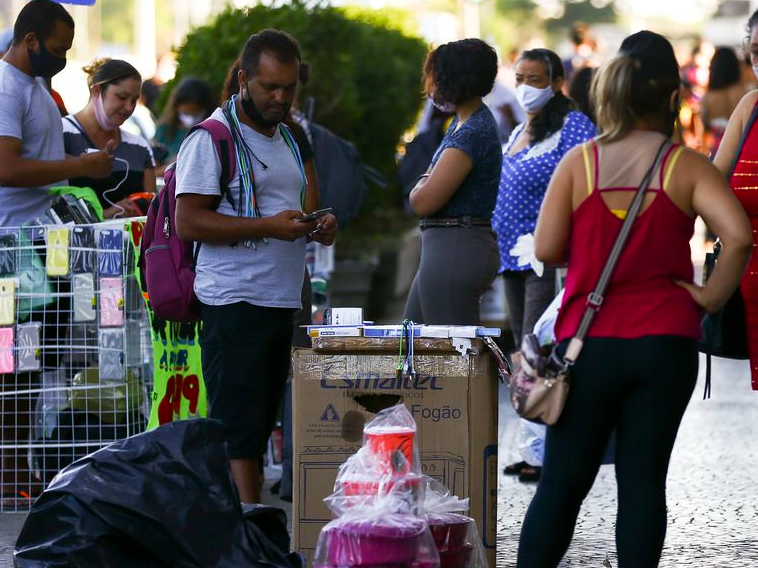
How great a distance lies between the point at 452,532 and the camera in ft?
13.7

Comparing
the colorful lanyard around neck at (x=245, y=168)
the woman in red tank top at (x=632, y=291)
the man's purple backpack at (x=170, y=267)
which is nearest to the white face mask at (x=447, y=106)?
the colorful lanyard around neck at (x=245, y=168)

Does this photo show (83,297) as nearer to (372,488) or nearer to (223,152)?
(223,152)

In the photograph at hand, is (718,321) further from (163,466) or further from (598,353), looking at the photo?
(163,466)

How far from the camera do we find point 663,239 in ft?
12.4

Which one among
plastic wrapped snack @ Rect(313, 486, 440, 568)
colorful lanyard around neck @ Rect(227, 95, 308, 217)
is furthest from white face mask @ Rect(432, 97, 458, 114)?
plastic wrapped snack @ Rect(313, 486, 440, 568)

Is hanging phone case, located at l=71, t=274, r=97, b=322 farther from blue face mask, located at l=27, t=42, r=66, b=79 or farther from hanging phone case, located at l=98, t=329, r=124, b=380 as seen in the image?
blue face mask, located at l=27, t=42, r=66, b=79

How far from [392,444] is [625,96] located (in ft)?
3.94

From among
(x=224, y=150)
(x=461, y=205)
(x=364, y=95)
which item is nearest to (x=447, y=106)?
(x=461, y=205)

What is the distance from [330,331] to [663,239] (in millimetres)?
1258

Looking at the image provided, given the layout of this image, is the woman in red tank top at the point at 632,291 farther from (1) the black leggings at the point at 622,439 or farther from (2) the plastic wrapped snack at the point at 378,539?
(2) the plastic wrapped snack at the point at 378,539

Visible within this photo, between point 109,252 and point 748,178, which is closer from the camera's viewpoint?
point 748,178

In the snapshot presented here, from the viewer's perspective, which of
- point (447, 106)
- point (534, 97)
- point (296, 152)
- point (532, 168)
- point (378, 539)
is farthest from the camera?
point (534, 97)

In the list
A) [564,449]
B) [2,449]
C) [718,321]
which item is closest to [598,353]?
[564,449]

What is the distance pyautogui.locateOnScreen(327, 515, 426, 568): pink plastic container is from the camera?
3869 millimetres
